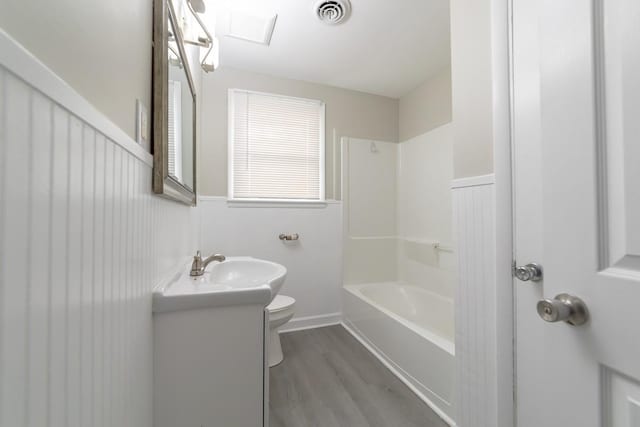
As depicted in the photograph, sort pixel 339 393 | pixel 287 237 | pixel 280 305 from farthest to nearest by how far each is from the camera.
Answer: pixel 287 237 < pixel 280 305 < pixel 339 393

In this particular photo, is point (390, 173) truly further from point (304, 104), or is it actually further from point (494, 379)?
point (494, 379)

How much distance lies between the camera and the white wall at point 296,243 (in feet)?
7.23

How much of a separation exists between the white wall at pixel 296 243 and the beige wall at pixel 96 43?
1.54 m

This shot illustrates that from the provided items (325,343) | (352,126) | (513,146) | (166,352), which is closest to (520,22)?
(513,146)

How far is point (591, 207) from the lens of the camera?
0.54m

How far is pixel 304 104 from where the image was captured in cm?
250

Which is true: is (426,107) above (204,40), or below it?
above

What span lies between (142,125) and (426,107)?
→ 246 centimetres

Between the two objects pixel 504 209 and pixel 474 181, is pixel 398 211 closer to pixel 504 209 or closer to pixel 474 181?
pixel 474 181

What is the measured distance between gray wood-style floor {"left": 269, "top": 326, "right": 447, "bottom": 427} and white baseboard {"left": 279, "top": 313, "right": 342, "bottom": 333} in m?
0.28

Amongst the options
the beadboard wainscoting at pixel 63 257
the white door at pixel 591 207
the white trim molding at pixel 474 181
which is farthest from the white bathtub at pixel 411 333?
the beadboard wainscoting at pixel 63 257

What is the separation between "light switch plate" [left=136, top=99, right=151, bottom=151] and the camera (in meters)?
0.68

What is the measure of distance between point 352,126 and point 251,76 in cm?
107

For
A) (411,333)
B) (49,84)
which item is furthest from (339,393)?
(49,84)
